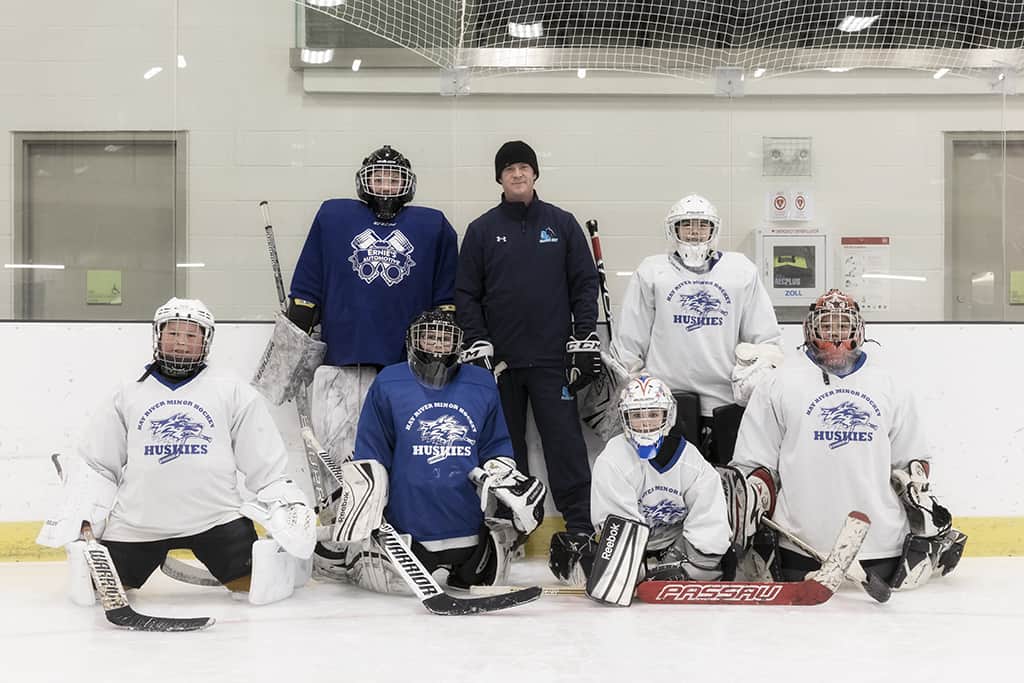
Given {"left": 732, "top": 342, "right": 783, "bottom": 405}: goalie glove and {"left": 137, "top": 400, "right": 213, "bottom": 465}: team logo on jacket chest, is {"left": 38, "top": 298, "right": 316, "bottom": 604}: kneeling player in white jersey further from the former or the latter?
{"left": 732, "top": 342, "right": 783, "bottom": 405}: goalie glove

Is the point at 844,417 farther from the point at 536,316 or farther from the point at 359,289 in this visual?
the point at 359,289

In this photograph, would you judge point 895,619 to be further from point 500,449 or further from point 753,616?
point 500,449

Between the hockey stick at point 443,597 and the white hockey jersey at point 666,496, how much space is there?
15.4 inches

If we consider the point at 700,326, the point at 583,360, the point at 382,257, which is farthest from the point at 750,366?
the point at 382,257

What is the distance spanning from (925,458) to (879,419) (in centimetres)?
20

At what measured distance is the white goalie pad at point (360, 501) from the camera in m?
3.42

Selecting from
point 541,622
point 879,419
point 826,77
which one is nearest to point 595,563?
point 541,622

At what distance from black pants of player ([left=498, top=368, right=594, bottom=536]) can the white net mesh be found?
133 cm

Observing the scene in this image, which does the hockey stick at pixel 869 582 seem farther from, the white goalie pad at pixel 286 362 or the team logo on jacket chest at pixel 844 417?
the white goalie pad at pixel 286 362

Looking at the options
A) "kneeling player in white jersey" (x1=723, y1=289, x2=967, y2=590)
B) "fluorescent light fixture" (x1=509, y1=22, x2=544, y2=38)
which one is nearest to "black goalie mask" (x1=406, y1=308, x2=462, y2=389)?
"kneeling player in white jersey" (x1=723, y1=289, x2=967, y2=590)

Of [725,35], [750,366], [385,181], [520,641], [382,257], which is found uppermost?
[725,35]

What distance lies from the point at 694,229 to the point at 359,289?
3.91 ft

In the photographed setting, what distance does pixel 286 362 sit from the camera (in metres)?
4.18

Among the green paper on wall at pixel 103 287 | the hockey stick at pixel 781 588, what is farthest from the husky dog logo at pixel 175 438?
the hockey stick at pixel 781 588
